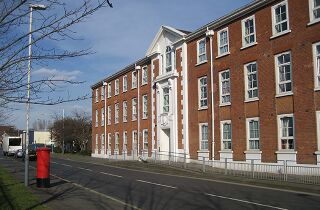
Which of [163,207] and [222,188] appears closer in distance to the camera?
[163,207]

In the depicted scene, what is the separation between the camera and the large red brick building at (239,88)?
2317 centimetres

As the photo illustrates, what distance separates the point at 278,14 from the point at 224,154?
9887 mm

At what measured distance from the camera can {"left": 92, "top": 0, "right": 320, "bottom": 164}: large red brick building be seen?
76.0 ft

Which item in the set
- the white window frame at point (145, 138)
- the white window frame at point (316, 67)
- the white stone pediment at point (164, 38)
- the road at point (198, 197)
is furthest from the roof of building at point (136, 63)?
the road at point (198, 197)

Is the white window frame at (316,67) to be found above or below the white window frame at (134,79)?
below

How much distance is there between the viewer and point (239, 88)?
2812 centimetres

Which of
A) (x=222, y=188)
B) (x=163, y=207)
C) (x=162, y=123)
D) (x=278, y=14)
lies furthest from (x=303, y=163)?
(x=162, y=123)

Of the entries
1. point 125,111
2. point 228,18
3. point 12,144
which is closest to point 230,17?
point 228,18

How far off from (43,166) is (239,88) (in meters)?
15.1

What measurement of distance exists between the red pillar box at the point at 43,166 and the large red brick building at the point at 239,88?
445 centimetres

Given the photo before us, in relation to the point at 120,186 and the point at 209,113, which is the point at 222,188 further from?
the point at 209,113

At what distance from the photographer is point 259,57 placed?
26.5 meters

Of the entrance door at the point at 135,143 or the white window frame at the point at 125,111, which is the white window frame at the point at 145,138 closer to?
the entrance door at the point at 135,143

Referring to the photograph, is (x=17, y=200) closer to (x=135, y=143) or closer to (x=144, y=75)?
(x=144, y=75)
